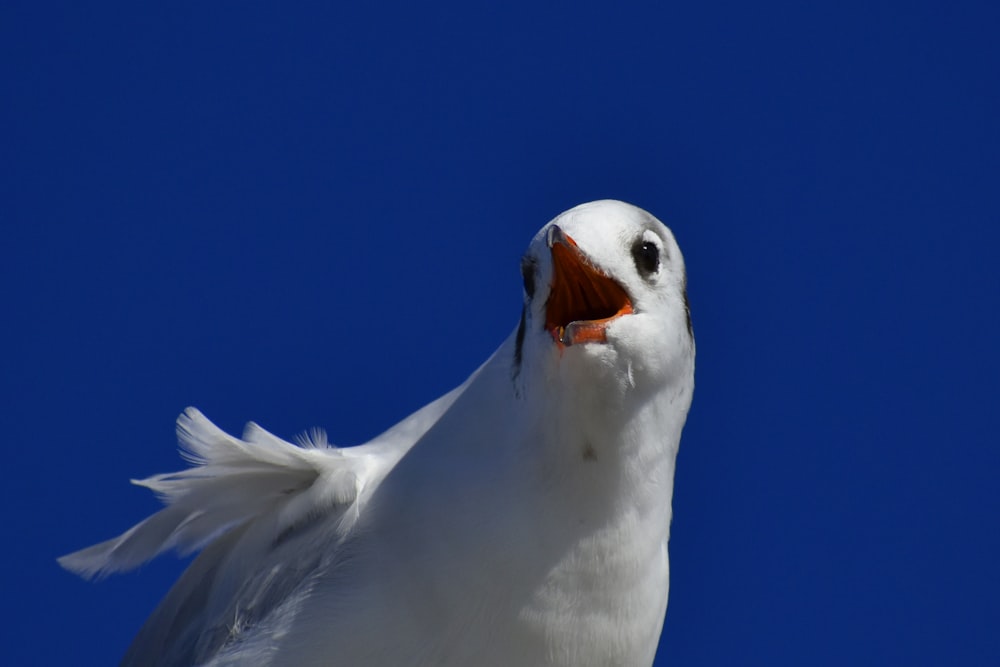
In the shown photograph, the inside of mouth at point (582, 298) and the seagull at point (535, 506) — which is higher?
the inside of mouth at point (582, 298)

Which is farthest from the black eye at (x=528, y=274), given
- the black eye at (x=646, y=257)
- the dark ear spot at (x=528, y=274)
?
the black eye at (x=646, y=257)

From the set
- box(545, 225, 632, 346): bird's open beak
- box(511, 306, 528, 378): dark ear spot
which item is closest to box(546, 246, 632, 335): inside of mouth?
box(545, 225, 632, 346): bird's open beak

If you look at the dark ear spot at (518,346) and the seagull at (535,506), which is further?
the dark ear spot at (518,346)

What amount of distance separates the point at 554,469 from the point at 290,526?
74cm

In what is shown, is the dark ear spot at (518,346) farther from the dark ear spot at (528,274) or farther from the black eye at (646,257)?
the black eye at (646,257)

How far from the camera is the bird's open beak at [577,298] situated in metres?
2.43

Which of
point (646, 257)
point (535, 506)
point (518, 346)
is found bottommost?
point (535, 506)

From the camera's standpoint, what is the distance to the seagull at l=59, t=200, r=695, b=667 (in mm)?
2531

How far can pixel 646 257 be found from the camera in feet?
8.63

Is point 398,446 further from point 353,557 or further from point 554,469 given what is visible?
point 554,469

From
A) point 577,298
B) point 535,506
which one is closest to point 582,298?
point 577,298

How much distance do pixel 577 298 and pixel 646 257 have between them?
177 millimetres

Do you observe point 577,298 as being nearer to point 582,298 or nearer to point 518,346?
point 582,298

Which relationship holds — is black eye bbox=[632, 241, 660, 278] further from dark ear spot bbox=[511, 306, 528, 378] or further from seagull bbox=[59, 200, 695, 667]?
dark ear spot bbox=[511, 306, 528, 378]
